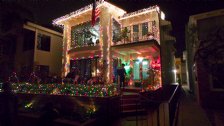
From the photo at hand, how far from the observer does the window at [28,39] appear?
1507cm

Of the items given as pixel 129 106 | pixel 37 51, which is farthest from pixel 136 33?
pixel 37 51

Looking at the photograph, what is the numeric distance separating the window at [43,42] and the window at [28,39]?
57cm

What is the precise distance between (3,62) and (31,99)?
959cm

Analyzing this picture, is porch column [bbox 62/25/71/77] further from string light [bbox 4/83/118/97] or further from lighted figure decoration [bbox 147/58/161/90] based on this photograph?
lighted figure decoration [bbox 147/58/161/90]

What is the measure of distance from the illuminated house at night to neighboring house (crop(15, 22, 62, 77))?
220cm

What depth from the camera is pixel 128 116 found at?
24.1ft

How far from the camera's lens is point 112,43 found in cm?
1266

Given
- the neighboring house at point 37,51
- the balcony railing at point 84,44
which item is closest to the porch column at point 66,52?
the balcony railing at point 84,44

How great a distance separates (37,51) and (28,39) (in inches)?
75.5

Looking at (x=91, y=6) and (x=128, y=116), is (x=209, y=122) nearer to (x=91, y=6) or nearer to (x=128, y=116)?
(x=128, y=116)

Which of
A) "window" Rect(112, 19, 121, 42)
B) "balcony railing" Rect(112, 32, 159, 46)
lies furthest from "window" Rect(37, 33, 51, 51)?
"balcony railing" Rect(112, 32, 159, 46)

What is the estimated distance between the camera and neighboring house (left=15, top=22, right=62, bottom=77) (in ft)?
48.4

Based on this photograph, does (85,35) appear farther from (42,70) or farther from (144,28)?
(42,70)

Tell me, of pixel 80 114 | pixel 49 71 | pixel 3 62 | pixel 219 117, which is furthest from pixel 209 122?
pixel 3 62
